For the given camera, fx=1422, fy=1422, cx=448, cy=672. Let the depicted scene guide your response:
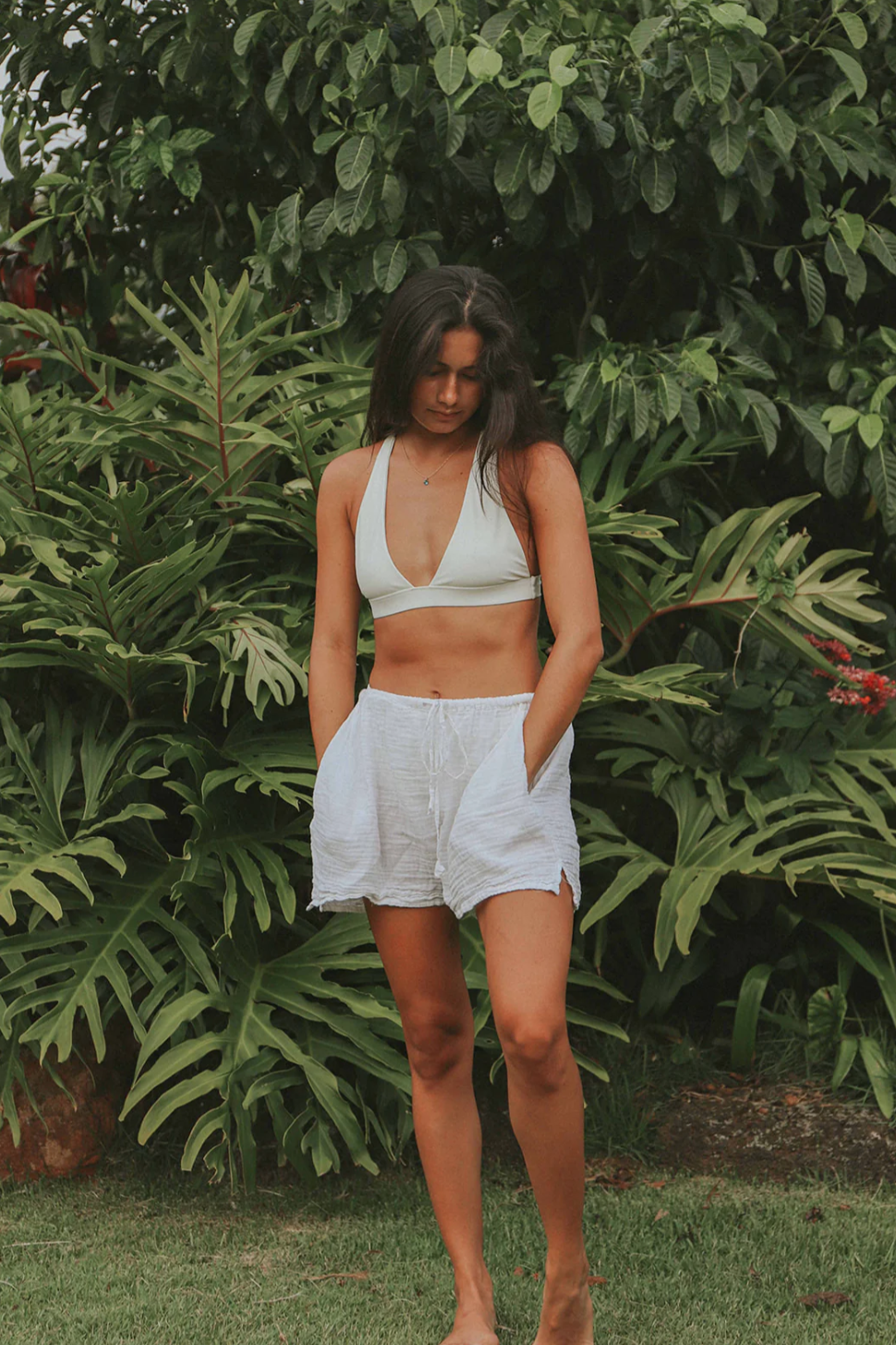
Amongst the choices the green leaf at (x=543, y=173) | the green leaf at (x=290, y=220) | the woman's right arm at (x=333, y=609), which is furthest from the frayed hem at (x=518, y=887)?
the green leaf at (x=290, y=220)

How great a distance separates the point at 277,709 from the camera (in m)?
3.61

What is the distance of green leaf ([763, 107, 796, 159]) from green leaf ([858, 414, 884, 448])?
2.26 feet

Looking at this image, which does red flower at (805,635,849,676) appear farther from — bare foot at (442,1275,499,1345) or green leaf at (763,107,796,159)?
bare foot at (442,1275,499,1345)

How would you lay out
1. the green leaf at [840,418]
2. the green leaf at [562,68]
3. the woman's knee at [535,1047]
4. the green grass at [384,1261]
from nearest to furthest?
the woman's knee at [535,1047]
the green grass at [384,1261]
the green leaf at [562,68]
the green leaf at [840,418]

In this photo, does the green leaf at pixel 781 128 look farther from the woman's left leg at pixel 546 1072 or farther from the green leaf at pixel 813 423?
the woman's left leg at pixel 546 1072

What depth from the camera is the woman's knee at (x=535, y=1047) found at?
2.10 meters

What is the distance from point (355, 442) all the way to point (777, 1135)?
2.07 metres

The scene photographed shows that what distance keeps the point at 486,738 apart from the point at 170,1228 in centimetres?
162

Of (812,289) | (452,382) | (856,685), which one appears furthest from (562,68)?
(856,685)

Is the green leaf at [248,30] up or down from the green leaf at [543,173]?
up

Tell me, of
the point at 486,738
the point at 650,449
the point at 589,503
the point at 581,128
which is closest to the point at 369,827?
the point at 486,738

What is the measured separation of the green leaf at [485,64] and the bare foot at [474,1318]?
2509 millimetres

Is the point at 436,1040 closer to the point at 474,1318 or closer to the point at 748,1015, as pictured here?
the point at 474,1318

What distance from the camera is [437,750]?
223 cm
